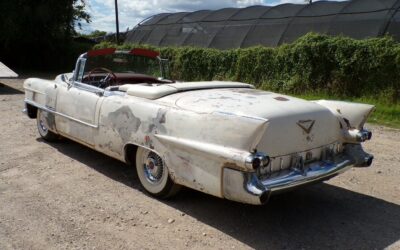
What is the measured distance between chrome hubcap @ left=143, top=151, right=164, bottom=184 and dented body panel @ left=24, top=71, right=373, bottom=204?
0.55 ft

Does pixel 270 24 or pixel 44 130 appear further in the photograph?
pixel 270 24

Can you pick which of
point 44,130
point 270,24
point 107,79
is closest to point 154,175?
point 107,79

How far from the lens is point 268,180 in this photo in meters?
3.82

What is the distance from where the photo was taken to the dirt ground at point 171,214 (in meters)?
3.83

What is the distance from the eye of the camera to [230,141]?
3721 mm

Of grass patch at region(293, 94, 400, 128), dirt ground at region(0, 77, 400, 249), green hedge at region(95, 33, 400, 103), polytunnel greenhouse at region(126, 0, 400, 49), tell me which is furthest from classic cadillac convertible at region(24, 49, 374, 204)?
polytunnel greenhouse at region(126, 0, 400, 49)

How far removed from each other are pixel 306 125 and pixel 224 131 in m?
0.84

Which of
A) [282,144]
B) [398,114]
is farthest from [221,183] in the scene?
[398,114]

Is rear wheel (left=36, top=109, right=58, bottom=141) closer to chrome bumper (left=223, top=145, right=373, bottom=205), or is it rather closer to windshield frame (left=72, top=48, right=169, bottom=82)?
windshield frame (left=72, top=48, right=169, bottom=82)

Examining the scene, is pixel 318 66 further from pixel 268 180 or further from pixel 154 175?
pixel 268 180

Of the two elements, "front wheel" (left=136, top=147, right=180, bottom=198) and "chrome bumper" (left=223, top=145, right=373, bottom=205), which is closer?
"chrome bumper" (left=223, top=145, right=373, bottom=205)

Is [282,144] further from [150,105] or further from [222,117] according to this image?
[150,105]

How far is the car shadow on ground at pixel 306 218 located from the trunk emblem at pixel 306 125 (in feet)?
2.90

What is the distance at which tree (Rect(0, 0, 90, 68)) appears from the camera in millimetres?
22000
